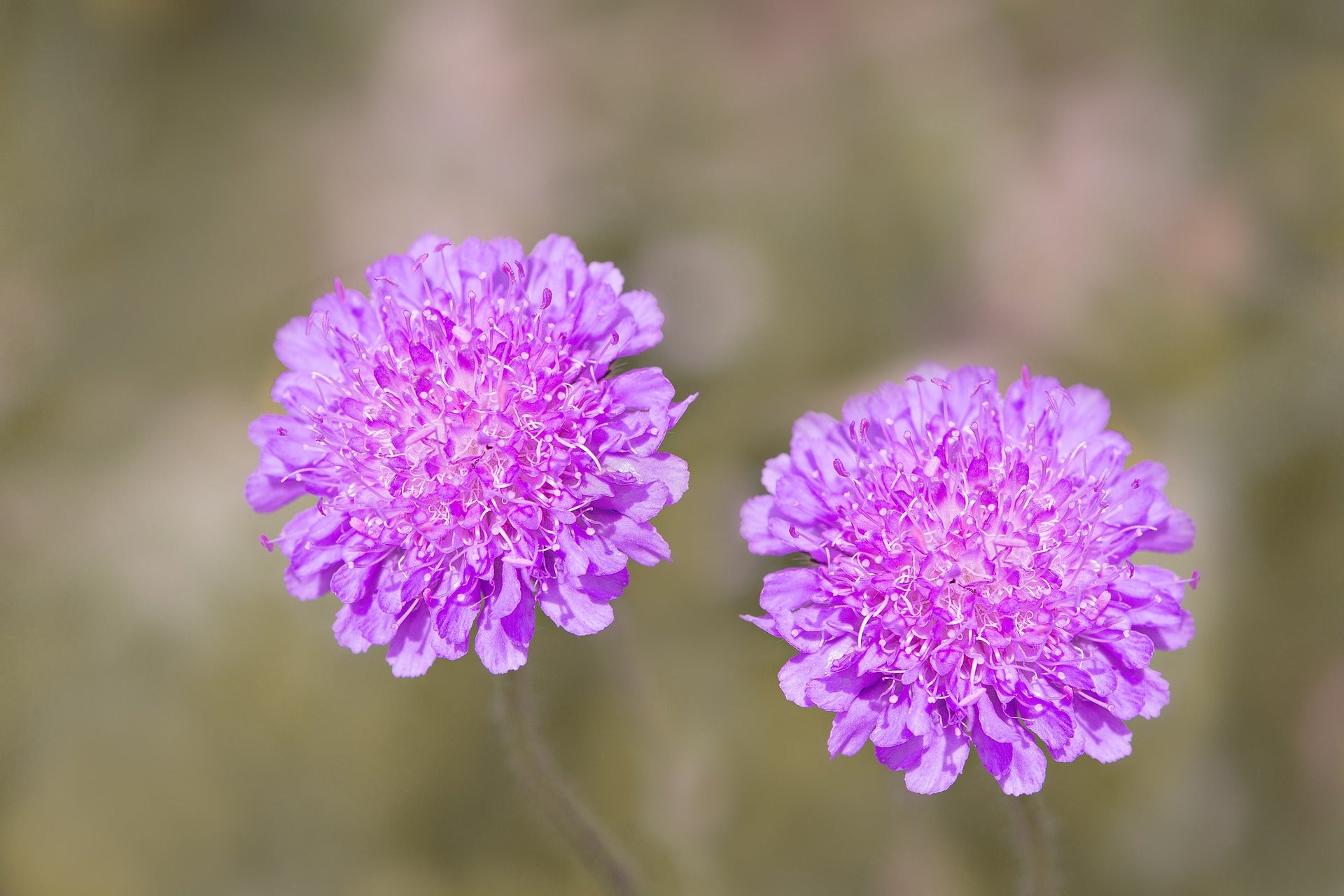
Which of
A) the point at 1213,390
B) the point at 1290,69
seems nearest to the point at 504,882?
the point at 1213,390

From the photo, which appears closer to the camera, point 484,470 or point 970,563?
point 970,563

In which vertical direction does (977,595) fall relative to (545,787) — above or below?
above

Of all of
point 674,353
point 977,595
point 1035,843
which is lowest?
point 1035,843

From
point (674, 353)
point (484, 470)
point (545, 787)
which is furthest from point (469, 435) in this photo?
point (674, 353)

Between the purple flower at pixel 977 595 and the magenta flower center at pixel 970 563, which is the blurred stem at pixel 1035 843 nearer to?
the purple flower at pixel 977 595

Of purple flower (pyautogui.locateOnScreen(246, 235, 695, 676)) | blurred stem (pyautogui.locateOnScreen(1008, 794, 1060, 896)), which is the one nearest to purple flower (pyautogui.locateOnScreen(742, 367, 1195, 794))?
blurred stem (pyautogui.locateOnScreen(1008, 794, 1060, 896))

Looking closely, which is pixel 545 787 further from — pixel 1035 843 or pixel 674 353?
pixel 674 353

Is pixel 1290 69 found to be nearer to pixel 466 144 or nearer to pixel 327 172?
pixel 466 144
